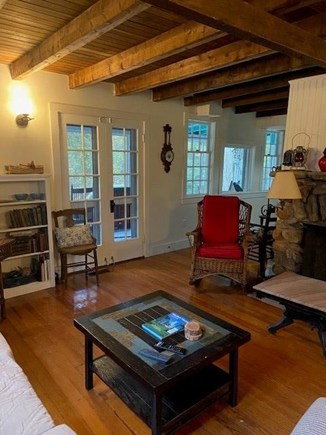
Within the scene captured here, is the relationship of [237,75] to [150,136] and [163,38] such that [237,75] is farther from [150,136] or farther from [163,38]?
[150,136]

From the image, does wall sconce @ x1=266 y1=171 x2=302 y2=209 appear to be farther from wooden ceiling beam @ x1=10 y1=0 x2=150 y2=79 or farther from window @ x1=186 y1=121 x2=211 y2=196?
window @ x1=186 y1=121 x2=211 y2=196

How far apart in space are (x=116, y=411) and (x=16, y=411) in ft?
2.50

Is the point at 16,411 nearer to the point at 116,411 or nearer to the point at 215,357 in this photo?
the point at 116,411

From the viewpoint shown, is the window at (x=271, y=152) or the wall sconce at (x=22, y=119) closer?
Answer: the wall sconce at (x=22, y=119)

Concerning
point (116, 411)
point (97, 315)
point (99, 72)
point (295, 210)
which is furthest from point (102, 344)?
point (99, 72)

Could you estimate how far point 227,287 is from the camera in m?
3.74

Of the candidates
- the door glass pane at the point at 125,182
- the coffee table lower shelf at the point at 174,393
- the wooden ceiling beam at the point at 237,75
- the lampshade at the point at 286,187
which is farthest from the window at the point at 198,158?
the coffee table lower shelf at the point at 174,393

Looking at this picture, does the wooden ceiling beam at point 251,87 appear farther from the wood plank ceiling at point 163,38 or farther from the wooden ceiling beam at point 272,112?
the wooden ceiling beam at point 272,112

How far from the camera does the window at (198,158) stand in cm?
537

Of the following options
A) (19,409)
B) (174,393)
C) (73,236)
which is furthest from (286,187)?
(19,409)

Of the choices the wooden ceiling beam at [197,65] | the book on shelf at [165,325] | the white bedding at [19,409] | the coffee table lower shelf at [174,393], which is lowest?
the coffee table lower shelf at [174,393]

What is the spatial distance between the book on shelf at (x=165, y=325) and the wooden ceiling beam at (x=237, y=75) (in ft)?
8.21

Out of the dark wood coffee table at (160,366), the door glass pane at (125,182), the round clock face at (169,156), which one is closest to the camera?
the dark wood coffee table at (160,366)

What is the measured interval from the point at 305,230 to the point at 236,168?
3.29 m
